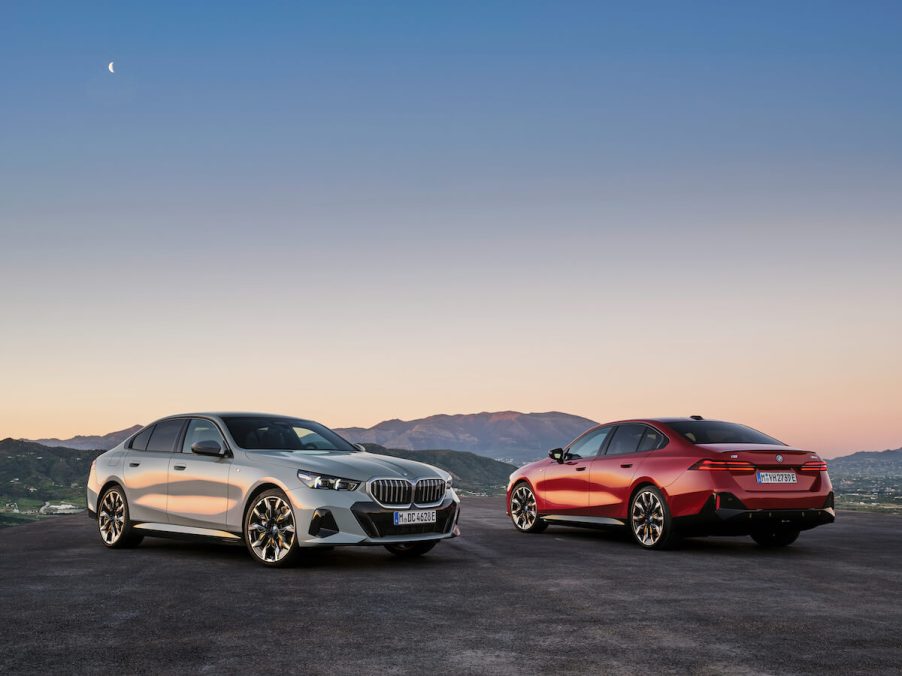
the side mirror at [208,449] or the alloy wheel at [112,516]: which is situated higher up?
the side mirror at [208,449]

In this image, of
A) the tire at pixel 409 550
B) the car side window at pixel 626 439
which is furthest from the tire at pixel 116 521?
the car side window at pixel 626 439

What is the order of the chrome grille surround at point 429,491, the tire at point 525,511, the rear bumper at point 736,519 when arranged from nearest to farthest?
the chrome grille surround at point 429,491, the rear bumper at point 736,519, the tire at point 525,511

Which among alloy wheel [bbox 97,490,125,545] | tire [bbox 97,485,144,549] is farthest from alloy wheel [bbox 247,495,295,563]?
alloy wheel [bbox 97,490,125,545]

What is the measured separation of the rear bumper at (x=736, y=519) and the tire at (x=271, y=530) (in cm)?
485

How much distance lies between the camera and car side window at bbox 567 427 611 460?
1384 centimetres

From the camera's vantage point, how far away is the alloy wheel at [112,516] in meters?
11.9

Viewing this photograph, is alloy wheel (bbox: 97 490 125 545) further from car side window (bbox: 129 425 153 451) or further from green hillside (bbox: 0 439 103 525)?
green hillside (bbox: 0 439 103 525)

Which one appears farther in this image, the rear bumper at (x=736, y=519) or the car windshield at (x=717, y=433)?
the car windshield at (x=717, y=433)

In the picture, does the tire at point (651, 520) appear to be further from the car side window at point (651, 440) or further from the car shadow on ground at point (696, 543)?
the car side window at point (651, 440)

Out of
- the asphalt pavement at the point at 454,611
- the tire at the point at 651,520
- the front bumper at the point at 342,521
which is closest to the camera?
the asphalt pavement at the point at 454,611

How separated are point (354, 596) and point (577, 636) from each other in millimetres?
2419

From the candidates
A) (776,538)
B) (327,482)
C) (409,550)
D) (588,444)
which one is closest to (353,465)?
(327,482)

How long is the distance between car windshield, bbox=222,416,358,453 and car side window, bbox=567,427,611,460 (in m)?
3.91

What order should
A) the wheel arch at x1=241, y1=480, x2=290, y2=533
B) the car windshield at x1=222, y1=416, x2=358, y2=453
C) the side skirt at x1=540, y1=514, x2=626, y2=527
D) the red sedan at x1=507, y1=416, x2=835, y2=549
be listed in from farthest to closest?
the side skirt at x1=540, y1=514, x2=626, y2=527
the red sedan at x1=507, y1=416, x2=835, y2=549
the car windshield at x1=222, y1=416, x2=358, y2=453
the wheel arch at x1=241, y1=480, x2=290, y2=533
